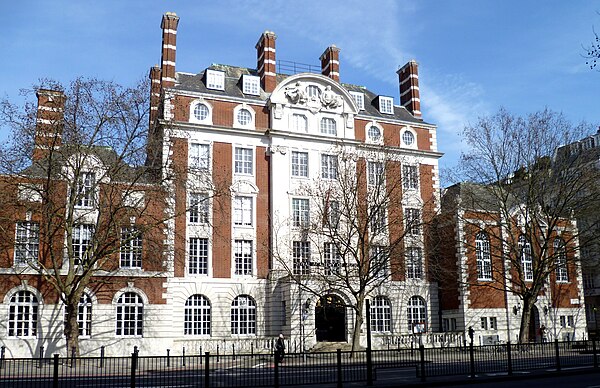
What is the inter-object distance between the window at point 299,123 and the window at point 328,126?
1.31m

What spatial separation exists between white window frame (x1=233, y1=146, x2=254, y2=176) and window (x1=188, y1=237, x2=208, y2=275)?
17.6 feet

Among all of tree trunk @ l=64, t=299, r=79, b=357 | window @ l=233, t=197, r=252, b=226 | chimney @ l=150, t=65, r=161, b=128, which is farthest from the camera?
chimney @ l=150, t=65, r=161, b=128

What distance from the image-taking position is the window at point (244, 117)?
41750 mm

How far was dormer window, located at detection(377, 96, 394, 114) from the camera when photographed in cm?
4775

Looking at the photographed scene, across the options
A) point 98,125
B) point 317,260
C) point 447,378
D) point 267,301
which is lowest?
point 447,378

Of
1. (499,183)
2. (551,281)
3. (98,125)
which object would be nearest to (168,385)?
(98,125)

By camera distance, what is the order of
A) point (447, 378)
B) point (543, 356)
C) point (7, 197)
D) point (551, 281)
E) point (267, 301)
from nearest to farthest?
1. point (447, 378)
2. point (543, 356)
3. point (7, 197)
4. point (267, 301)
5. point (551, 281)

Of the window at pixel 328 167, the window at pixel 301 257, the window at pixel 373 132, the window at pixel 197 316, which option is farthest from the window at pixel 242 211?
the window at pixel 373 132

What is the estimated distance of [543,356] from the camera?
890 inches

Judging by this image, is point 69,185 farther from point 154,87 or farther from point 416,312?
point 416,312

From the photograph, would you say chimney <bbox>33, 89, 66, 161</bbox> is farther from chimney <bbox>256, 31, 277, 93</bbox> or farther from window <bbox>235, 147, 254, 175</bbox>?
chimney <bbox>256, 31, 277, 93</bbox>

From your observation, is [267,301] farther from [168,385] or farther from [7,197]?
[168,385]

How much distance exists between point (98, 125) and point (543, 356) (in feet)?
74.1

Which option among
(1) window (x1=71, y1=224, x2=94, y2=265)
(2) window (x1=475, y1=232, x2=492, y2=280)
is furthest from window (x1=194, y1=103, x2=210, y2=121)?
(2) window (x1=475, y1=232, x2=492, y2=280)
